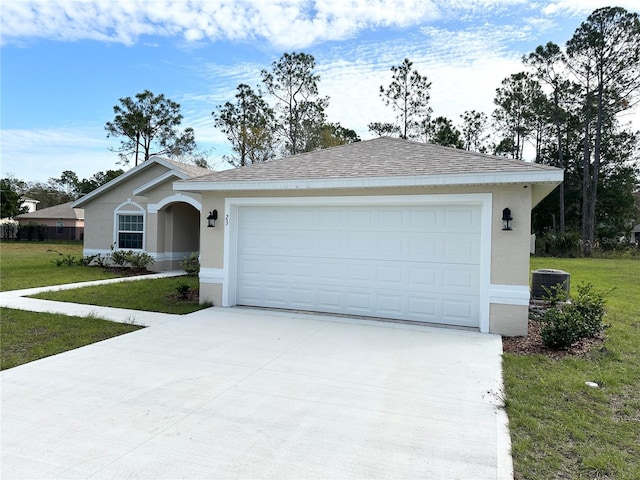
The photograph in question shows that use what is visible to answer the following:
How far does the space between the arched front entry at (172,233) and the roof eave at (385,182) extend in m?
6.59

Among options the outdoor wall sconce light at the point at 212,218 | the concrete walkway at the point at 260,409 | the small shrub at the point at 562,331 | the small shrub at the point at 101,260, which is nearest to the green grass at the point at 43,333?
the concrete walkway at the point at 260,409

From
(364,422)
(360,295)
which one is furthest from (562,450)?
(360,295)

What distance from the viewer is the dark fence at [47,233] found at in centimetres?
3889

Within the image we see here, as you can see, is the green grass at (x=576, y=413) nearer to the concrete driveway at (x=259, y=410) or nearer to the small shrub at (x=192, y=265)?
the concrete driveway at (x=259, y=410)

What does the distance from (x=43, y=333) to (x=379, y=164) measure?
6.55m

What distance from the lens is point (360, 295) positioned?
785cm

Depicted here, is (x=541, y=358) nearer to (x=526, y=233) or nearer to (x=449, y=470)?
(x=526, y=233)

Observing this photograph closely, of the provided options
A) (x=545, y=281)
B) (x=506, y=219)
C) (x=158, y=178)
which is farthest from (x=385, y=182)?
(x=158, y=178)

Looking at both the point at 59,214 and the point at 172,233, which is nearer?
the point at 172,233

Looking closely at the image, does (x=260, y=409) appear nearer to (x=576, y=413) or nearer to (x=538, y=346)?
(x=576, y=413)

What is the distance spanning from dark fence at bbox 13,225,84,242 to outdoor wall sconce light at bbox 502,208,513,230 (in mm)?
42681

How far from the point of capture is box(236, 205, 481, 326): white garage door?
7.14 meters

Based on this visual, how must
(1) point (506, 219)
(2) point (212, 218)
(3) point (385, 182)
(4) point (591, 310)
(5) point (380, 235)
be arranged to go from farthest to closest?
(2) point (212, 218), (5) point (380, 235), (3) point (385, 182), (4) point (591, 310), (1) point (506, 219)

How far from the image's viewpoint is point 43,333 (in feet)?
21.1
